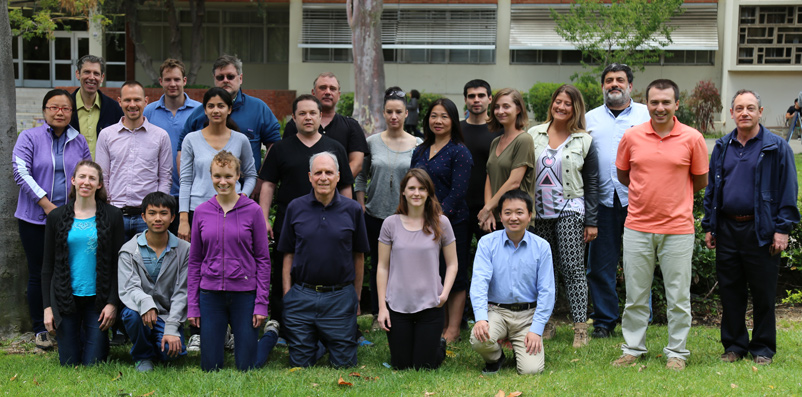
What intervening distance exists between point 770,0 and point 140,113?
78.6 feet

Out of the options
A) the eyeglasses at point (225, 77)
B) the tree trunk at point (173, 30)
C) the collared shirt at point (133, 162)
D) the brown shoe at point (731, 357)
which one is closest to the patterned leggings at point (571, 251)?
the brown shoe at point (731, 357)

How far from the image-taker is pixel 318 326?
566 cm

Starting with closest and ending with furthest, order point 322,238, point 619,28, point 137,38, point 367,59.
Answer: point 322,238
point 367,59
point 619,28
point 137,38

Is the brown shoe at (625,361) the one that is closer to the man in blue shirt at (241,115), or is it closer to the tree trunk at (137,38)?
the man in blue shirt at (241,115)

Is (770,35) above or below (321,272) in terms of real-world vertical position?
above

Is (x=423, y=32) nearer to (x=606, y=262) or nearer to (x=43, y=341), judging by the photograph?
(x=606, y=262)

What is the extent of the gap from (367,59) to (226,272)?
13.1 metres

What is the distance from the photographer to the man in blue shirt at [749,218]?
17.3 feet

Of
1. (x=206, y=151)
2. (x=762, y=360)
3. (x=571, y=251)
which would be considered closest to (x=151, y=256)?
(x=206, y=151)

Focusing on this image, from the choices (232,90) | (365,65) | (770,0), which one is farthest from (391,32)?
(232,90)

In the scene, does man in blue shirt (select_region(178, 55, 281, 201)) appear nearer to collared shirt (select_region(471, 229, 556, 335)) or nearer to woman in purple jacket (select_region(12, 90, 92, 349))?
woman in purple jacket (select_region(12, 90, 92, 349))

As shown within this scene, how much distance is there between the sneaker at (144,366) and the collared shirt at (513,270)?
2424 millimetres

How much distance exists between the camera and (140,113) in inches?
241

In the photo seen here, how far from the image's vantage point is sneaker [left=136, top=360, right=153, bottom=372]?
214 inches
